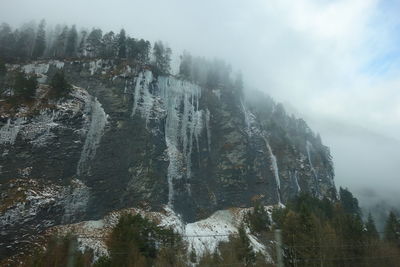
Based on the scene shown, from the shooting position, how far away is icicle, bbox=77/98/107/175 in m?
59.7

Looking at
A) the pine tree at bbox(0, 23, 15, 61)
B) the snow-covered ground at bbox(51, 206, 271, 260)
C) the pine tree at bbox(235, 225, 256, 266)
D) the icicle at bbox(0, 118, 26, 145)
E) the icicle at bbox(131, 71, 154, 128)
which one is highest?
the pine tree at bbox(0, 23, 15, 61)

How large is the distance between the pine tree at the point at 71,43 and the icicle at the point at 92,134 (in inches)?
780

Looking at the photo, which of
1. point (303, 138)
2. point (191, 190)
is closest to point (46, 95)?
point (191, 190)

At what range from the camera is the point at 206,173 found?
75938 mm

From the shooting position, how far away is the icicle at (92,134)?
59656 mm

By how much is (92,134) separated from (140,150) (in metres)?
7.79

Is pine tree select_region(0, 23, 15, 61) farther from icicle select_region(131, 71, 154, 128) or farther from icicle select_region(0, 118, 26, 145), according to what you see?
icicle select_region(131, 71, 154, 128)

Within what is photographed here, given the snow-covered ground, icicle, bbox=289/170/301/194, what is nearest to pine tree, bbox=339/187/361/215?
icicle, bbox=289/170/301/194

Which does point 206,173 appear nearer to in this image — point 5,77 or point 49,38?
point 5,77

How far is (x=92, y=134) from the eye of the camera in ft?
205

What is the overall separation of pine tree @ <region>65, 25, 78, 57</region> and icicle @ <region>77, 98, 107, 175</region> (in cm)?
1981

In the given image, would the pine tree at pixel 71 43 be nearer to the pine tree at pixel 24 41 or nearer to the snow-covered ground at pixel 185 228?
the pine tree at pixel 24 41

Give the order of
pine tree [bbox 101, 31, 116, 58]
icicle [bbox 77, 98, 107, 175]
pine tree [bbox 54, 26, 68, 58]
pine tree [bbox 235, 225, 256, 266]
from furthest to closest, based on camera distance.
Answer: pine tree [bbox 54, 26, 68, 58]
pine tree [bbox 101, 31, 116, 58]
icicle [bbox 77, 98, 107, 175]
pine tree [bbox 235, 225, 256, 266]

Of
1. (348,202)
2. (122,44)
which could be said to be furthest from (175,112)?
(348,202)
